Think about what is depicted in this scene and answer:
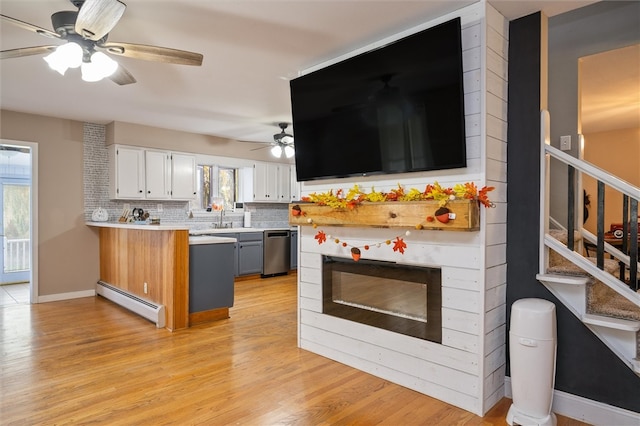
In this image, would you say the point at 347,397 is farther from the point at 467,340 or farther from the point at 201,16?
the point at 201,16

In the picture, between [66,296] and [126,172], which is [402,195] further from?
[66,296]

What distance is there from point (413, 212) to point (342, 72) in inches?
47.8

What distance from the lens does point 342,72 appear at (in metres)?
2.94

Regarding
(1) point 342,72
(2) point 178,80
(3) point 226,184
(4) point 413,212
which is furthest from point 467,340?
(3) point 226,184

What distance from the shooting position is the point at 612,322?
2.17m

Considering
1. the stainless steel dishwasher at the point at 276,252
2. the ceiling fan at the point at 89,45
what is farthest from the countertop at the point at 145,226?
the stainless steel dishwasher at the point at 276,252

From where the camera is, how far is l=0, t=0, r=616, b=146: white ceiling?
2.47 m

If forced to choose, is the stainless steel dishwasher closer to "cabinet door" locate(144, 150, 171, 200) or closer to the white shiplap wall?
"cabinet door" locate(144, 150, 171, 200)

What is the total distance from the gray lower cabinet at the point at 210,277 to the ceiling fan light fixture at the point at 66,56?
2.26 meters

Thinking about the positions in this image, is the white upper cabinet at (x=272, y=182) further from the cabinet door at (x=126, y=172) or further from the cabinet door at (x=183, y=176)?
the cabinet door at (x=126, y=172)

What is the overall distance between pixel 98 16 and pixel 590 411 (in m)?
3.56

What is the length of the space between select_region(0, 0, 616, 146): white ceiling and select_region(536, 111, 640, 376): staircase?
3.60ft

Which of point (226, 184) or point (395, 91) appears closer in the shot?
point (395, 91)

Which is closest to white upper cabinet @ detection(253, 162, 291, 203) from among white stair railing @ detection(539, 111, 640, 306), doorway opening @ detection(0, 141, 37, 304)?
doorway opening @ detection(0, 141, 37, 304)
